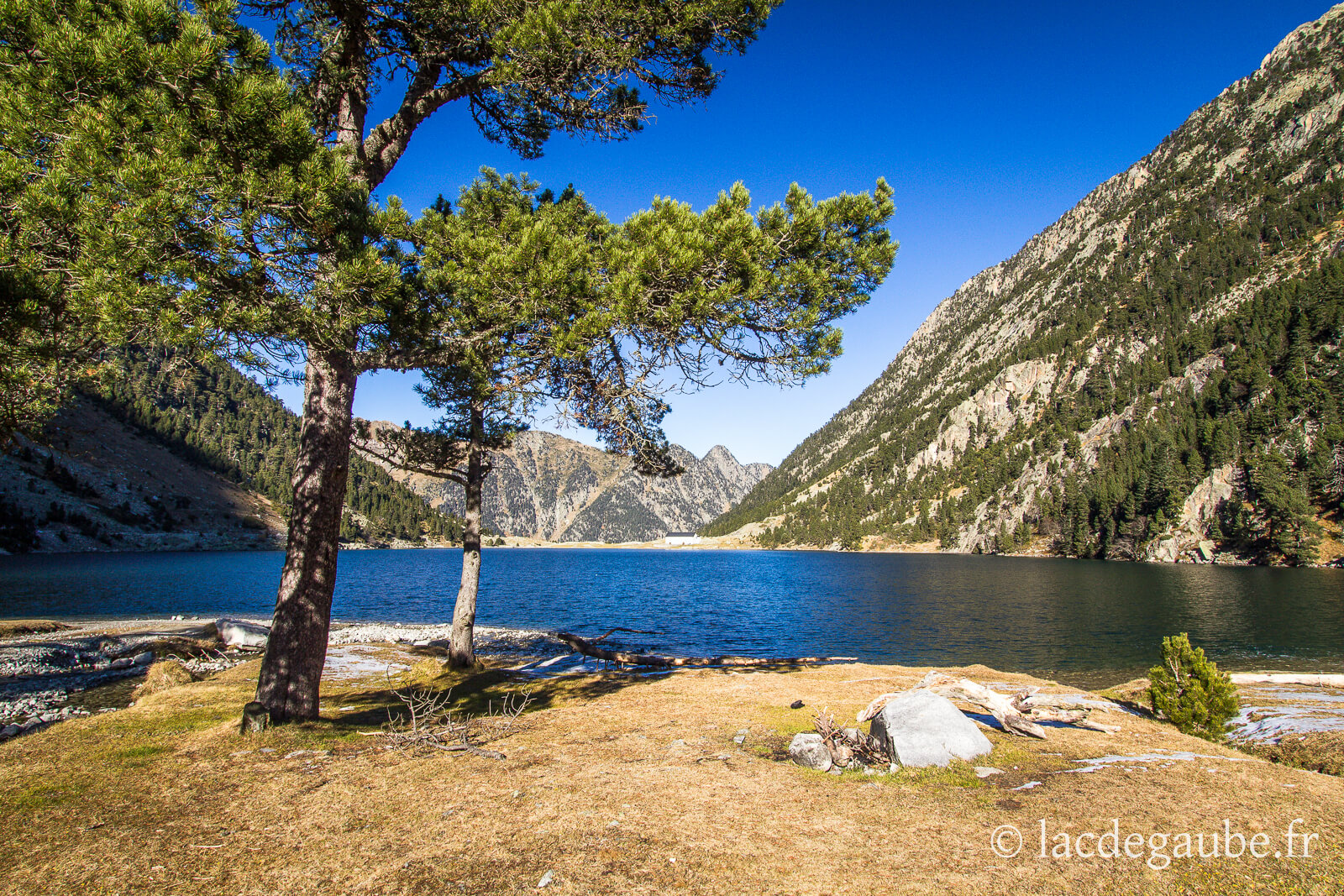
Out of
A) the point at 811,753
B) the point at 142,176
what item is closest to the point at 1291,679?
the point at 811,753

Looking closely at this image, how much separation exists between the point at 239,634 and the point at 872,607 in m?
45.0

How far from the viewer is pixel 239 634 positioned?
21828mm

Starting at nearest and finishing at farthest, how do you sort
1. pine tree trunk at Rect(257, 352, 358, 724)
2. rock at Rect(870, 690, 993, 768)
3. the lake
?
rock at Rect(870, 690, 993, 768) → pine tree trunk at Rect(257, 352, 358, 724) → the lake

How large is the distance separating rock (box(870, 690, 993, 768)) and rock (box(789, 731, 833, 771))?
38.2 inches

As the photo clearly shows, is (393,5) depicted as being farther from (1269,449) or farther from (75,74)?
(1269,449)

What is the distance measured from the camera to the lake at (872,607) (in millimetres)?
29422

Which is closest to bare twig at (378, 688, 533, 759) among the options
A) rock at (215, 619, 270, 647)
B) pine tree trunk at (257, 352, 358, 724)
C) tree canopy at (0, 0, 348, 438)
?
pine tree trunk at (257, 352, 358, 724)

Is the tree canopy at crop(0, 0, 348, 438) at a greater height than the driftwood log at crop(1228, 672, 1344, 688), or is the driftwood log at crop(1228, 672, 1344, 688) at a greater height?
the tree canopy at crop(0, 0, 348, 438)

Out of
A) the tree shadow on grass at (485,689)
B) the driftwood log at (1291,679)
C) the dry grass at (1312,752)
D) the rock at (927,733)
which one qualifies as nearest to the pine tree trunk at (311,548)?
the tree shadow on grass at (485,689)

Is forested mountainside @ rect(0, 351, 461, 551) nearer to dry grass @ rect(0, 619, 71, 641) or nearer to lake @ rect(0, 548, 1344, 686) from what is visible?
lake @ rect(0, 548, 1344, 686)

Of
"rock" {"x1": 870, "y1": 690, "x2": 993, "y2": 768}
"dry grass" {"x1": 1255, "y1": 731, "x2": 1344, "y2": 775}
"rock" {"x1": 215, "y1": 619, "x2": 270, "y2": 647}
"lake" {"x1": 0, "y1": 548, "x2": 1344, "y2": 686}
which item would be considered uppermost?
"rock" {"x1": 870, "y1": 690, "x2": 993, "y2": 768}

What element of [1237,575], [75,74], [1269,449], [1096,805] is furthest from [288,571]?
[1269,449]

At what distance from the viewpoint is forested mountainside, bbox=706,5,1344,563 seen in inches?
3543

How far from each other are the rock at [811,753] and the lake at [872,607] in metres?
20.0
